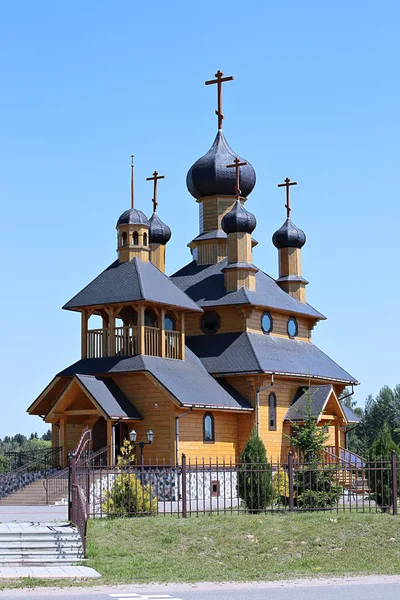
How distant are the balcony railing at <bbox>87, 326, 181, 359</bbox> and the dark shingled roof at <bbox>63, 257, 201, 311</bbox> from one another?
42.5 inches

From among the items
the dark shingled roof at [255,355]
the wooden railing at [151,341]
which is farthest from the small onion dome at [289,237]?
the wooden railing at [151,341]

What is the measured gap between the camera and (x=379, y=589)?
15305 mm

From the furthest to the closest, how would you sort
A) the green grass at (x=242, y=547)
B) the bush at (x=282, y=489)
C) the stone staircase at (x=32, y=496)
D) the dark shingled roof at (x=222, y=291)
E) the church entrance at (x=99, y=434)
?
the dark shingled roof at (x=222, y=291)
the church entrance at (x=99, y=434)
the stone staircase at (x=32, y=496)
the bush at (x=282, y=489)
the green grass at (x=242, y=547)

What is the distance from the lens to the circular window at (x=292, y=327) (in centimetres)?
4134

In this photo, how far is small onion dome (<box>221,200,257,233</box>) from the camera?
1548 inches

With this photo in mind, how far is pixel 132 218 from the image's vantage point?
3619cm

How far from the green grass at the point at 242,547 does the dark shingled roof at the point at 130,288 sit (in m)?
14.1

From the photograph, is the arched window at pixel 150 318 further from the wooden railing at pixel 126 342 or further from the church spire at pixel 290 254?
the church spire at pixel 290 254

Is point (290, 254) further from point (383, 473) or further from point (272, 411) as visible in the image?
point (383, 473)

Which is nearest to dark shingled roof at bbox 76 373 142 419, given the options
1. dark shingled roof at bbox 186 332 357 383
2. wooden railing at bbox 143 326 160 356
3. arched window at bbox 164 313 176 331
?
wooden railing at bbox 143 326 160 356

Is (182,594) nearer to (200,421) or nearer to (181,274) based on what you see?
(200,421)

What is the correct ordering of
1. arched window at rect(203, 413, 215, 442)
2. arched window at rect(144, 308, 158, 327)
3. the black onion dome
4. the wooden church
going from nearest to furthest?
the wooden church → arched window at rect(203, 413, 215, 442) → arched window at rect(144, 308, 158, 327) → the black onion dome

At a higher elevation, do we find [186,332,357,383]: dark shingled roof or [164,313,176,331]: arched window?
[164,313,176,331]: arched window

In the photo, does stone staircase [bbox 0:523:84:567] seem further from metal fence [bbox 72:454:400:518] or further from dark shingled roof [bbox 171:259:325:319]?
dark shingled roof [bbox 171:259:325:319]
